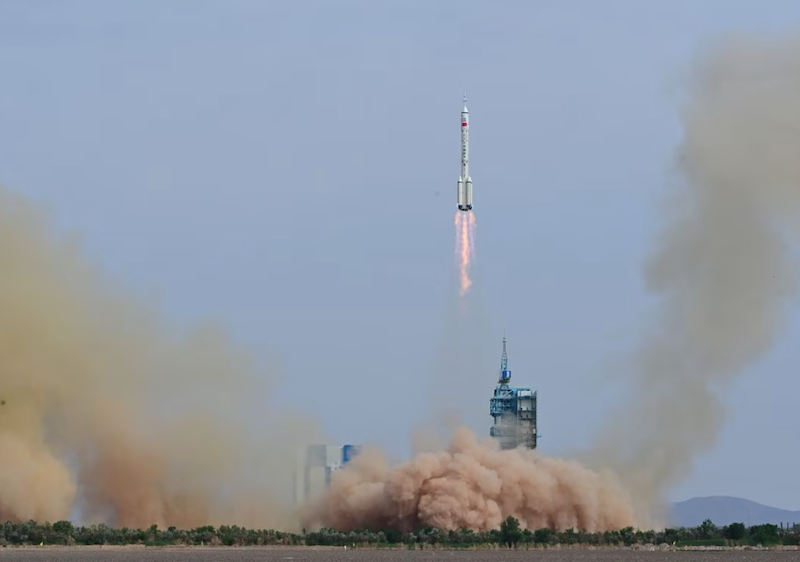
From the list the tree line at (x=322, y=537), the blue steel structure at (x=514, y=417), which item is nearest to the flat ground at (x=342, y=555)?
the tree line at (x=322, y=537)

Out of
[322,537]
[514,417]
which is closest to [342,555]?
[322,537]

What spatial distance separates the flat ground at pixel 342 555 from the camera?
291ft

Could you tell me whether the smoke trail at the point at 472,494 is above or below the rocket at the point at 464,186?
below

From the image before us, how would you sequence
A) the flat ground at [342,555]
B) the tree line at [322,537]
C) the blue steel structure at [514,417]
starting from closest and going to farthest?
1. the flat ground at [342,555]
2. the tree line at [322,537]
3. the blue steel structure at [514,417]

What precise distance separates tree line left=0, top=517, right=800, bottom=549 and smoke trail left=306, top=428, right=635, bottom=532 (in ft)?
2.44

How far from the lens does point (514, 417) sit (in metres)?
A: 122

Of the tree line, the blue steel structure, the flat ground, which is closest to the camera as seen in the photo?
the flat ground

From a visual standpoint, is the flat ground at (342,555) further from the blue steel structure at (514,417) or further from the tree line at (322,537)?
the blue steel structure at (514,417)

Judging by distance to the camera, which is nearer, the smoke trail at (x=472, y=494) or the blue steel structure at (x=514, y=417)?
the smoke trail at (x=472, y=494)

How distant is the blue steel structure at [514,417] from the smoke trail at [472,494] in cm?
1429

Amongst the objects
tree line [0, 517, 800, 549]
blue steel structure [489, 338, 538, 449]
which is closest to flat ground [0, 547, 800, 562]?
tree line [0, 517, 800, 549]

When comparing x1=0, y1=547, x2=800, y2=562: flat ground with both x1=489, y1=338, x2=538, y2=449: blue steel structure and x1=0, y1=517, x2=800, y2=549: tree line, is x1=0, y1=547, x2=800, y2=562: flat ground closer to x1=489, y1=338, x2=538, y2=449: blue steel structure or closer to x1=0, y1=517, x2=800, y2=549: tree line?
x1=0, y1=517, x2=800, y2=549: tree line

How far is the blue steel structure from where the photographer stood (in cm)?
12131

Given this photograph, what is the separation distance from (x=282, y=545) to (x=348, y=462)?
317 inches
